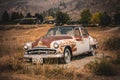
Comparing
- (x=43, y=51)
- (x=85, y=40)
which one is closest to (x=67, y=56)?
(x=43, y=51)

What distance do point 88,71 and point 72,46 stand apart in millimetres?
2375

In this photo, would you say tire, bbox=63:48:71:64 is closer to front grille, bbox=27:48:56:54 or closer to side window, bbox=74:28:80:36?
front grille, bbox=27:48:56:54

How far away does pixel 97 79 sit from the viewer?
33.6ft

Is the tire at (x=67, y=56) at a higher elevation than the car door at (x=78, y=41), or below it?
below

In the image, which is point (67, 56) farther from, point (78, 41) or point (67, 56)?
point (78, 41)

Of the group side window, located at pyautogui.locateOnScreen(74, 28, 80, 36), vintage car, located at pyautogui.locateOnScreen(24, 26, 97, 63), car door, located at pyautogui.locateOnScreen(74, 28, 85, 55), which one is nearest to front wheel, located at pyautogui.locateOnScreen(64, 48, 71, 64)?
vintage car, located at pyautogui.locateOnScreen(24, 26, 97, 63)

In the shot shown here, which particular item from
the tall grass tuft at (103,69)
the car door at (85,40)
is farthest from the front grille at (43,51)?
the car door at (85,40)

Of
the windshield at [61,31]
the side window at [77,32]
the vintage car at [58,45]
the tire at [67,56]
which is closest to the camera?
the vintage car at [58,45]

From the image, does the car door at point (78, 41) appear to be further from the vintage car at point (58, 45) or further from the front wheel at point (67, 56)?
the front wheel at point (67, 56)

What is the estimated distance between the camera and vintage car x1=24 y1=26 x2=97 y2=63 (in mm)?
12625

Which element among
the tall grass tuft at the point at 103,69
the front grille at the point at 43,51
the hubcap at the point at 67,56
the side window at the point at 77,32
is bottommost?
the tall grass tuft at the point at 103,69

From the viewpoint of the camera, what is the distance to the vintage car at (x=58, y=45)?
1262 cm

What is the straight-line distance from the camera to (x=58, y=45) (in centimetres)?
1269

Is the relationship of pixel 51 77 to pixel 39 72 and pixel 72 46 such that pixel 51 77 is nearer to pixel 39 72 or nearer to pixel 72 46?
pixel 39 72
